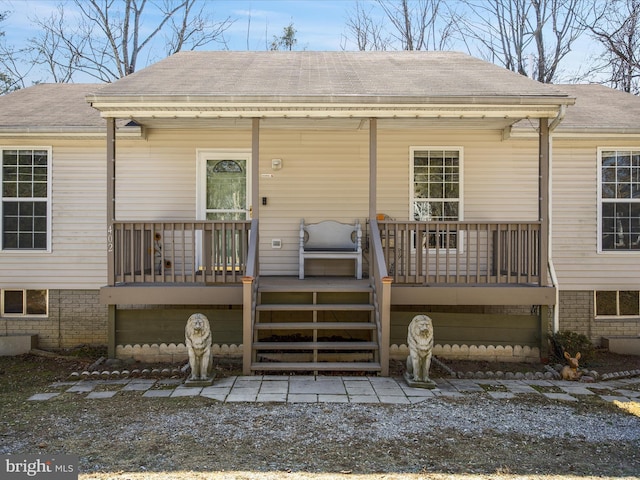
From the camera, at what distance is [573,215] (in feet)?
24.9

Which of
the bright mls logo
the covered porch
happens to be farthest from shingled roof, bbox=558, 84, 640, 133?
the bright mls logo

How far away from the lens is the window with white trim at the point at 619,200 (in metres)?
7.59

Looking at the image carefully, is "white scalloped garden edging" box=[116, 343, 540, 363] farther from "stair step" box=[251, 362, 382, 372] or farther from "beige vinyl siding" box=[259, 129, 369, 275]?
"beige vinyl siding" box=[259, 129, 369, 275]

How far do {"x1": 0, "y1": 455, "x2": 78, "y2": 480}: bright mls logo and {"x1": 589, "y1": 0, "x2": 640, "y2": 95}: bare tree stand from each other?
14862 millimetres

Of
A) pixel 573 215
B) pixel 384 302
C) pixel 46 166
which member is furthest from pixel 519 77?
pixel 46 166

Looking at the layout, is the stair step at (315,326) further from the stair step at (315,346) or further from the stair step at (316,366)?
the stair step at (316,366)

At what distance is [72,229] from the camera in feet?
24.7

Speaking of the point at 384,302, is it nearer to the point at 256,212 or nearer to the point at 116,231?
the point at 256,212

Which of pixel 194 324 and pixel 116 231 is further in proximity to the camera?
pixel 116 231

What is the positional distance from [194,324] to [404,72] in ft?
15.5

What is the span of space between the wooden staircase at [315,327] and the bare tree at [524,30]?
39.4 ft

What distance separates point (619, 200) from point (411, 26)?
1303cm

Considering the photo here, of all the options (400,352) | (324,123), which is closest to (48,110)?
(324,123)

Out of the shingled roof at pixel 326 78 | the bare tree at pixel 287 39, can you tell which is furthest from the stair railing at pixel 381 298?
the bare tree at pixel 287 39
